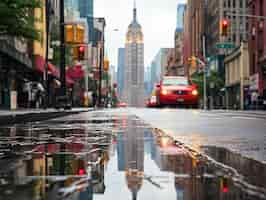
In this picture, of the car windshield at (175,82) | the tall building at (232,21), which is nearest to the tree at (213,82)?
the tall building at (232,21)

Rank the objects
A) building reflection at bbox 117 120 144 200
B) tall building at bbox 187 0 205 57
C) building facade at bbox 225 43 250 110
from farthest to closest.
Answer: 1. tall building at bbox 187 0 205 57
2. building facade at bbox 225 43 250 110
3. building reflection at bbox 117 120 144 200

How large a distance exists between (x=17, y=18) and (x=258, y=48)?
54409mm

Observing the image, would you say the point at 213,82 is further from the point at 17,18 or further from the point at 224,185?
the point at 224,185

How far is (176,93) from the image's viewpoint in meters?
39.2

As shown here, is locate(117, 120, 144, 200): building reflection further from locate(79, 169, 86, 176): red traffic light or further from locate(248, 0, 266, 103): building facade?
locate(248, 0, 266, 103): building facade

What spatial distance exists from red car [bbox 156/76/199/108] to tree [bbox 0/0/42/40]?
16.7m

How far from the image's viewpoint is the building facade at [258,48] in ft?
223

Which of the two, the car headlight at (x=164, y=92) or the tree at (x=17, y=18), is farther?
the car headlight at (x=164, y=92)

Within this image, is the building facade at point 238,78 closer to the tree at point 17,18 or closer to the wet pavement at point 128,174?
the tree at point 17,18

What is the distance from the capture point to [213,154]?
6383 mm

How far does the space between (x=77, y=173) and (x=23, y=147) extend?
298 centimetres

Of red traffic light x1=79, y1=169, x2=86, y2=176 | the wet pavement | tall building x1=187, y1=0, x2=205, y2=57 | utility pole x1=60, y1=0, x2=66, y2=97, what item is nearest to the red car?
utility pole x1=60, y1=0, x2=66, y2=97

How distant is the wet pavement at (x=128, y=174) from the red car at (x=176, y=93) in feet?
104

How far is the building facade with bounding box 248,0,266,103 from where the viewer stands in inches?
2677
